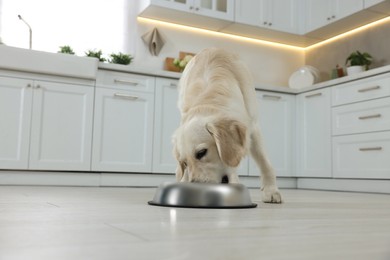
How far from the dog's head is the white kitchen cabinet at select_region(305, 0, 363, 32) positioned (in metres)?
3.14

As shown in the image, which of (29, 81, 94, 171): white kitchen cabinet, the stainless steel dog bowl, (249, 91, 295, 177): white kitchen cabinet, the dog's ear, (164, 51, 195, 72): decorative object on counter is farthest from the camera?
(249, 91, 295, 177): white kitchen cabinet

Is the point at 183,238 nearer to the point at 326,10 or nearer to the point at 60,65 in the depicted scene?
the point at 60,65

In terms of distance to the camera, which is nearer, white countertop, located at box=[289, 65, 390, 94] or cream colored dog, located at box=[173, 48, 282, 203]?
cream colored dog, located at box=[173, 48, 282, 203]

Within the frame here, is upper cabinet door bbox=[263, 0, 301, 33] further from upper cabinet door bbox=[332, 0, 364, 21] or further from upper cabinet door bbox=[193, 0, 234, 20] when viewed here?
upper cabinet door bbox=[332, 0, 364, 21]

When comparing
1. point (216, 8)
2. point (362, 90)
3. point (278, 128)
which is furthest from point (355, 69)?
point (216, 8)

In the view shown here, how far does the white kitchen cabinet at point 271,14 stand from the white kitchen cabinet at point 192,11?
15 centimetres

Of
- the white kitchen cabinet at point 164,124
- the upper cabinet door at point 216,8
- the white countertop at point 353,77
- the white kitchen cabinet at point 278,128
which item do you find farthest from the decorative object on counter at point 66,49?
the white countertop at point 353,77

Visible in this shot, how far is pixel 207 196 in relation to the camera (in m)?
1.47

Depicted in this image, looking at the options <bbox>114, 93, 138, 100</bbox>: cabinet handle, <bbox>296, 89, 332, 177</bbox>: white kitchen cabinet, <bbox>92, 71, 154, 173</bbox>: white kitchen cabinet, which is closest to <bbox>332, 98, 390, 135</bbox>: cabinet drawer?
<bbox>296, 89, 332, 177</bbox>: white kitchen cabinet

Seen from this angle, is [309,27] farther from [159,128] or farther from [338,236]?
[338,236]

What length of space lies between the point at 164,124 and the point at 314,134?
1621 mm

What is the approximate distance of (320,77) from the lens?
512cm

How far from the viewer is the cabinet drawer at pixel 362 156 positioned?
3.52 meters

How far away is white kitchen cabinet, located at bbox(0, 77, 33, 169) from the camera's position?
3.31m
